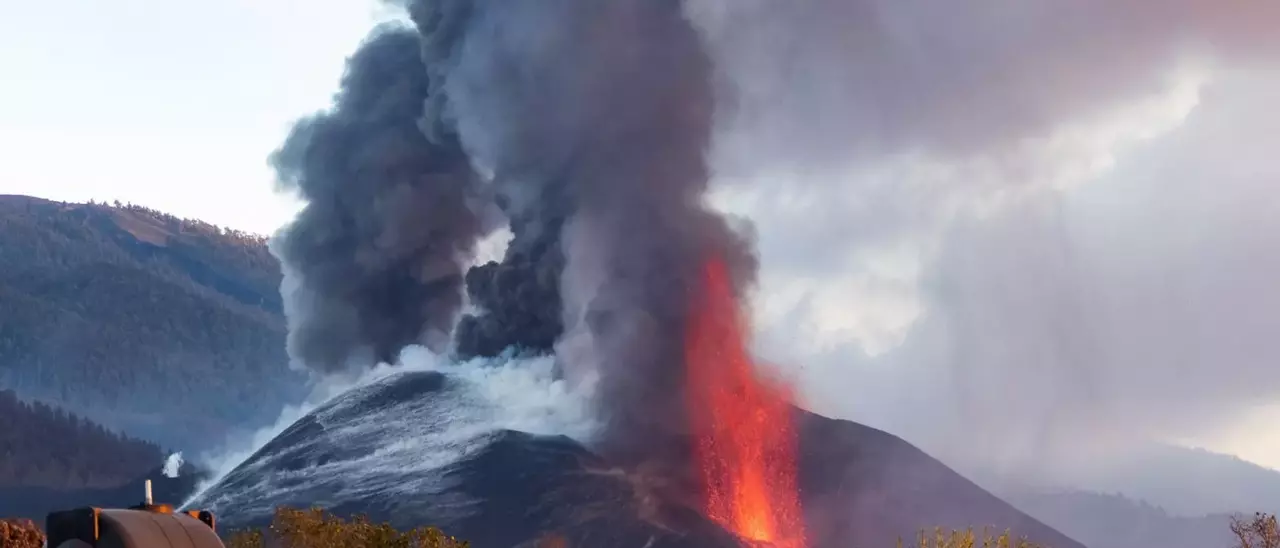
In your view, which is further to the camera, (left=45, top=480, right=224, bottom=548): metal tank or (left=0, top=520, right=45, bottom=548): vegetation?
(left=0, top=520, right=45, bottom=548): vegetation

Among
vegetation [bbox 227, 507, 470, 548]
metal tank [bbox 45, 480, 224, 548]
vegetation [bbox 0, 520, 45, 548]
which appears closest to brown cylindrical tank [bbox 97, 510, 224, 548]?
metal tank [bbox 45, 480, 224, 548]

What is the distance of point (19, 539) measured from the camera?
88312 millimetres

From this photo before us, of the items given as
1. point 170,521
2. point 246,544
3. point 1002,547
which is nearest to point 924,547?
point 1002,547

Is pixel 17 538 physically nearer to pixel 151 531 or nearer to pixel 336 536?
pixel 336 536

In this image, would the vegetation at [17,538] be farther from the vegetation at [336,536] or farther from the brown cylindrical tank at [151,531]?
the brown cylindrical tank at [151,531]

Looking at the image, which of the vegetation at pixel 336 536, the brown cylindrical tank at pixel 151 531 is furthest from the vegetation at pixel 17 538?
the brown cylindrical tank at pixel 151 531

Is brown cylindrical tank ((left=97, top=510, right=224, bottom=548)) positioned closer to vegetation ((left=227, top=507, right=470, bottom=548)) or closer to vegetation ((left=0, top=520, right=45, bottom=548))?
vegetation ((left=227, top=507, right=470, bottom=548))

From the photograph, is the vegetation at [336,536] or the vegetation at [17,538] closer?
the vegetation at [336,536]

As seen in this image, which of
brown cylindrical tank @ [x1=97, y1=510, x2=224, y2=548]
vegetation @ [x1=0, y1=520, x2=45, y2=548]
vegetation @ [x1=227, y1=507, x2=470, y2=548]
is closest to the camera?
brown cylindrical tank @ [x1=97, y1=510, x2=224, y2=548]

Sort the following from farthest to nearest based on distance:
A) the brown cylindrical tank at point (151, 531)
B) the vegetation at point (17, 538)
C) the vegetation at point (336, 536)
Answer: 1. the vegetation at point (17, 538)
2. the vegetation at point (336, 536)
3. the brown cylindrical tank at point (151, 531)

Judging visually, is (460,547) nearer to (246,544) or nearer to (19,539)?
(246,544)

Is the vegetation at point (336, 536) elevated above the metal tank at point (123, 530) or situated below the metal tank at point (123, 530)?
above

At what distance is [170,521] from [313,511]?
66.3 metres

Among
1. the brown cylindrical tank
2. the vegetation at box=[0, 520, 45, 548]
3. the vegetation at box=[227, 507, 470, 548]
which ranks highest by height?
the vegetation at box=[0, 520, 45, 548]
